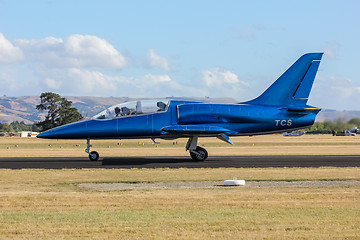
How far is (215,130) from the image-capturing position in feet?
112

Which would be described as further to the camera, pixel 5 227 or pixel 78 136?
pixel 78 136

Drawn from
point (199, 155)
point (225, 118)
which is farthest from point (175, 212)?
point (225, 118)

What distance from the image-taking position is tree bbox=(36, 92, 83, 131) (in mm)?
152100

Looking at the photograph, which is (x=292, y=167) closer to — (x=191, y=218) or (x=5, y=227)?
(x=191, y=218)

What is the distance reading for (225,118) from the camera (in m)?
35.2

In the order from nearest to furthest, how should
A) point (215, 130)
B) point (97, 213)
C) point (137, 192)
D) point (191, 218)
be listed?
point (191, 218) < point (97, 213) < point (137, 192) < point (215, 130)

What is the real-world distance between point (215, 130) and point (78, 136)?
8391mm

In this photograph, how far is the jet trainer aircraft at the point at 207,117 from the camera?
3453cm

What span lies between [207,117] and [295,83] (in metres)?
6.11

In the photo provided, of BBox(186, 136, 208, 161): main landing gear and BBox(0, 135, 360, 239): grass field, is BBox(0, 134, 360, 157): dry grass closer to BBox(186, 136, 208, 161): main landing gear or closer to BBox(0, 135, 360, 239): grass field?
BBox(186, 136, 208, 161): main landing gear

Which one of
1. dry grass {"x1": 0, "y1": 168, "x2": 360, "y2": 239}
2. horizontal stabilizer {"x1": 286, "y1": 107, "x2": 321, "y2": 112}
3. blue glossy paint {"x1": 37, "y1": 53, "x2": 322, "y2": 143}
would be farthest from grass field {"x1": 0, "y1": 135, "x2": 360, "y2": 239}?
horizontal stabilizer {"x1": 286, "y1": 107, "x2": 321, "y2": 112}

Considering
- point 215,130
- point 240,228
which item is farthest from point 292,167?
point 240,228

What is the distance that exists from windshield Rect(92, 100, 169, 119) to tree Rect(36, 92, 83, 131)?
116215 millimetres

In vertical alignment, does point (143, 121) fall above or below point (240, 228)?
above
